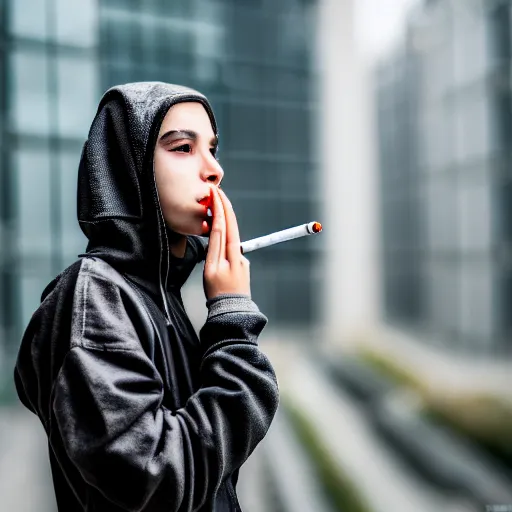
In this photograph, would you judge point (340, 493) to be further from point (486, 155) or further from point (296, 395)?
point (486, 155)

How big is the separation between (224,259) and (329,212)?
8.44 meters

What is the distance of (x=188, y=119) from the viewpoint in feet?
2.80

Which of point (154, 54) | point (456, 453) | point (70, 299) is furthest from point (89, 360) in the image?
point (456, 453)

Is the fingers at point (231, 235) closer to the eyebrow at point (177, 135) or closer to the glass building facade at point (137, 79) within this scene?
the eyebrow at point (177, 135)

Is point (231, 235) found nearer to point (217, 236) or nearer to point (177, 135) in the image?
point (217, 236)

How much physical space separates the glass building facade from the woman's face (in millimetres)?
1123

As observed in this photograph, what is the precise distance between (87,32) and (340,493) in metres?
4.42

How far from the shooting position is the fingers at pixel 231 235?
2.73ft

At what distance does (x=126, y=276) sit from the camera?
2.74 feet

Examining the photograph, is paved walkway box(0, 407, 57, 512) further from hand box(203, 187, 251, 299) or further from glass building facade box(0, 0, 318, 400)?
hand box(203, 187, 251, 299)

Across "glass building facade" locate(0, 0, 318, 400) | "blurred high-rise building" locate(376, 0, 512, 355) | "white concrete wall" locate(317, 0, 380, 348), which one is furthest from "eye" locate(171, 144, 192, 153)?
"blurred high-rise building" locate(376, 0, 512, 355)

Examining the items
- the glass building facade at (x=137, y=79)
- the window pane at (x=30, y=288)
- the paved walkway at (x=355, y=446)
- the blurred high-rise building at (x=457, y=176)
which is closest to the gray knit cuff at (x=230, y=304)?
the glass building facade at (x=137, y=79)

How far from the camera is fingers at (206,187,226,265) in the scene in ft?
2.72

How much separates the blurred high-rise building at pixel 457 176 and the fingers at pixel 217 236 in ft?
29.0
